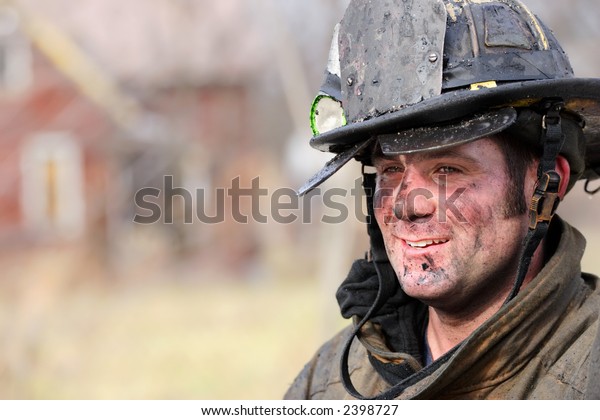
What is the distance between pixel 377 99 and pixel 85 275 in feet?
64.4

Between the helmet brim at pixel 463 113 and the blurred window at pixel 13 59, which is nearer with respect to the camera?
the helmet brim at pixel 463 113

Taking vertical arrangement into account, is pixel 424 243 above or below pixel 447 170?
below

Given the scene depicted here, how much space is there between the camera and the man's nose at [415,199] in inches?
105

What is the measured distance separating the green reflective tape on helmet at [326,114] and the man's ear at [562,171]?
79 centimetres

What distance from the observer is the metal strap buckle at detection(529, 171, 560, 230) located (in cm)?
261

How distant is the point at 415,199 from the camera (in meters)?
2.70

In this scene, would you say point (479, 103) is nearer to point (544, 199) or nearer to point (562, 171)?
point (544, 199)

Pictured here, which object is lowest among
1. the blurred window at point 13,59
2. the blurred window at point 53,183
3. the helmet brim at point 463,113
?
the blurred window at point 53,183

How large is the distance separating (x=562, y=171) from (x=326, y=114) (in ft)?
2.96

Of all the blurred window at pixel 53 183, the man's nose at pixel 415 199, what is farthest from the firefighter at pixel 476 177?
the blurred window at pixel 53 183

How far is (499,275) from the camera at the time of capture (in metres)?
2.71

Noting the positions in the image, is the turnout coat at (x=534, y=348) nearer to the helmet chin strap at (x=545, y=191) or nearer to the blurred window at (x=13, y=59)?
the helmet chin strap at (x=545, y=191)

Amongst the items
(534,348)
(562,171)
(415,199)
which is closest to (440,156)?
(415,199)
